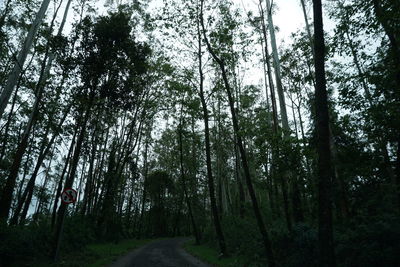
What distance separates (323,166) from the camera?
5629 millimetres

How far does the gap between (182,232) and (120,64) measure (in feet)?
160

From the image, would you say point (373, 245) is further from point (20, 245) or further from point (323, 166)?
point (20, 245)

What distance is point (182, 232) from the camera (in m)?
54.6

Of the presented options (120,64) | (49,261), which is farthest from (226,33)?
(49,261)

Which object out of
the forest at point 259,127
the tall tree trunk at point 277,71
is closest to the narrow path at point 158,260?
the forest at point 259,127

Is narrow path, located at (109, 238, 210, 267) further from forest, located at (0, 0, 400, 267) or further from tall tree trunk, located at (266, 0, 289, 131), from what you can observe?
tall tree trunk, located at (266, 0, 289, 131)

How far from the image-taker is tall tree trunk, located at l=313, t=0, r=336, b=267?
5.25 m

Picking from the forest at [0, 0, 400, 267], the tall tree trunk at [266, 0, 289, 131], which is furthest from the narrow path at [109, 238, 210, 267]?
the tall tree trunk at [266, 0, 289, 131]

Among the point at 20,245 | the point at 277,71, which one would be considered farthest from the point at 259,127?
the point at 20,245

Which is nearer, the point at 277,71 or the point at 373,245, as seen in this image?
the point at 373,245

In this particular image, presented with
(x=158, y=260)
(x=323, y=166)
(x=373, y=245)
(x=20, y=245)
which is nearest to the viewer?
(x=323, y=166)

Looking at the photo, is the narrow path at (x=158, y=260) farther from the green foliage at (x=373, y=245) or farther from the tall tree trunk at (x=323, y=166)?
the tall tree trunk at (x=323, y=166)

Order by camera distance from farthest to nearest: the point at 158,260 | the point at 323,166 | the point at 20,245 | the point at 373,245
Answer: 1. the point at 158,260
2. the point at 20,245
3. the point at 373,245
4. the point at 323,166

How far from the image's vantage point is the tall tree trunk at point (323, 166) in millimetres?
5246
